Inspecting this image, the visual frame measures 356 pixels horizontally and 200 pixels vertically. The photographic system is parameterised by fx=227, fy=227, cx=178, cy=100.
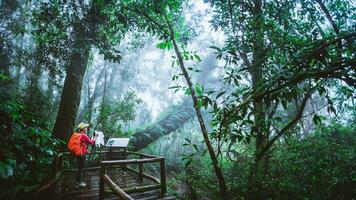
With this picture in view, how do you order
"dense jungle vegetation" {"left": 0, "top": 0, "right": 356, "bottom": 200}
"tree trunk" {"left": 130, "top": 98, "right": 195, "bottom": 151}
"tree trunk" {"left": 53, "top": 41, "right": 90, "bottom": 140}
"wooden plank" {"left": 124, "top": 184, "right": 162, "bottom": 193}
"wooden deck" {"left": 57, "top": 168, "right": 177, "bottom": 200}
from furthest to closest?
"tree trunk" {"left": 130, "top": 98, "right": 195, "bottom": 151}, "tree trunk" {"left": 53, "top": 41, "right": 90, "bottom": 140}, "wooden deck" {"left": 57, "top": 168, "right": 177, "bottom": 200}, "wooden plank" {"left": 124, "top": 184, "right": 162, "bottom": 193}, "dense jungle vegetation" {"left": 0, "top": 0, "right": 356, "bottom": 200}

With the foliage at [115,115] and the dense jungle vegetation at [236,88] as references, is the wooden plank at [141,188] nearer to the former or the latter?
the dense jungle vegetation at [236,88]

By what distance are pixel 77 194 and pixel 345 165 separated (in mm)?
7362

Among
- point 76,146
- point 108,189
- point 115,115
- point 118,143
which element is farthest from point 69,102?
point 108,189

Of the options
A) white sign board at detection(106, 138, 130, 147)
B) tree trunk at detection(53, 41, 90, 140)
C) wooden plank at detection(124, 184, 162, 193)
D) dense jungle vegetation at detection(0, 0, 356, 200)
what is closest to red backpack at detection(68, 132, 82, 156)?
dense jungle vegetation at detection(0, 0, 356, 200)

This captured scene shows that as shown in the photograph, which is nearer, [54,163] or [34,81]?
[54,163]

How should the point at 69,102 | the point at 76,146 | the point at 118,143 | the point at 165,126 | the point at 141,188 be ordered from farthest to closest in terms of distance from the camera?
the point at 165,126
the point at 69,102
the point at 118,143
the point at 76,146
the point at 141,188

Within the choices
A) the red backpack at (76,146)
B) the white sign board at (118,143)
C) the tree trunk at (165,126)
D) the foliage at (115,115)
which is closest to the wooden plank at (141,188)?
the red backpack at (76,146)

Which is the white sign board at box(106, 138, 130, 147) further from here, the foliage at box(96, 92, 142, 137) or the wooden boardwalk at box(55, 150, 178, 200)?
→ the foliage at box(96, 92, 142, 137)

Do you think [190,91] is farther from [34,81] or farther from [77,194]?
[34,81]

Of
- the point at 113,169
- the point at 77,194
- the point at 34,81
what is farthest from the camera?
the point at 34,81

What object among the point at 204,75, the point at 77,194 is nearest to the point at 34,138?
the point at 77,194

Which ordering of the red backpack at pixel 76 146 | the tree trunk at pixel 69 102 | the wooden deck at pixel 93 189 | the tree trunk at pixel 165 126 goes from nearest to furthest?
1. the wooden deck at pixel 93 189
2. the red backpack at pixel 76 146
3. the tree trunk at pixel 69 102
4. the tree trunk at pixel 165 126

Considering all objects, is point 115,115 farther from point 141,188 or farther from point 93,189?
point 141,188

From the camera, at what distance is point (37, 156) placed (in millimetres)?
4254
